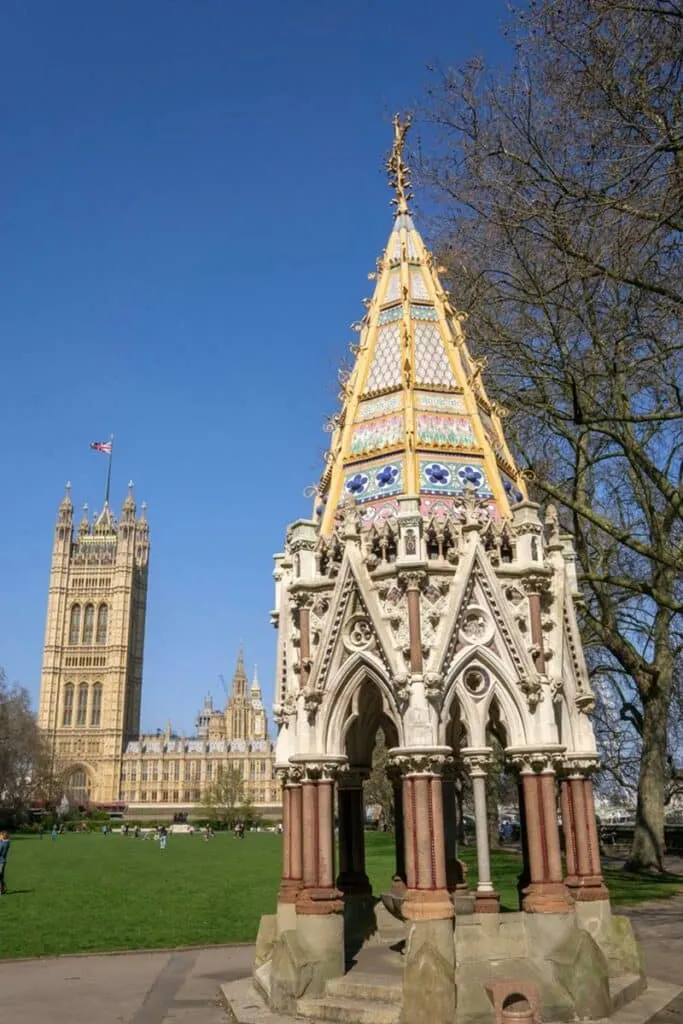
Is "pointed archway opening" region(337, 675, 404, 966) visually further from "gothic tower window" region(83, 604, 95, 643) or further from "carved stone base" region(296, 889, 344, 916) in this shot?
"gothic tower window" region(83, 604, 95, 643)

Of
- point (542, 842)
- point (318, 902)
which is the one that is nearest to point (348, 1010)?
point (318, 902)

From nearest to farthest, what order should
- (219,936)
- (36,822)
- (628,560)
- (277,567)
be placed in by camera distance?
(277,567), (219,936), (628,560), (36,822)

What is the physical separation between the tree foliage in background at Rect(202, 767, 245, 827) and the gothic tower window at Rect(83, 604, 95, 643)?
44.1 metres

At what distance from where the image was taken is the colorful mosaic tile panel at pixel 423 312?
12828 millimetres

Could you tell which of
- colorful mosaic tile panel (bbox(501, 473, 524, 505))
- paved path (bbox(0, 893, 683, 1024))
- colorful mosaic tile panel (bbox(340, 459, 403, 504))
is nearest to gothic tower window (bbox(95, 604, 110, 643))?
paved path (bbox(0, 893, 683, 1024))

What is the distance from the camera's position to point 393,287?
13.3m

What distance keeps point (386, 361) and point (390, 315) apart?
832 millimetres

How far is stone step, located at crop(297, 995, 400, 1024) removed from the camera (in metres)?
8.79

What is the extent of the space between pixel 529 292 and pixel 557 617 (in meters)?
7.81

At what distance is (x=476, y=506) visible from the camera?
11.0m

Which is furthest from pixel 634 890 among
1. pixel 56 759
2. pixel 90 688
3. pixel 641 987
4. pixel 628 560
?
pixel 90 688

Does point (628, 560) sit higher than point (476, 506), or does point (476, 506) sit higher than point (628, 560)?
point (628, 560)

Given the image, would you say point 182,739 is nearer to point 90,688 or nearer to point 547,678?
point 90,688

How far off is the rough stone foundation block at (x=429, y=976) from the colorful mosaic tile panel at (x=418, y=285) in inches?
318
